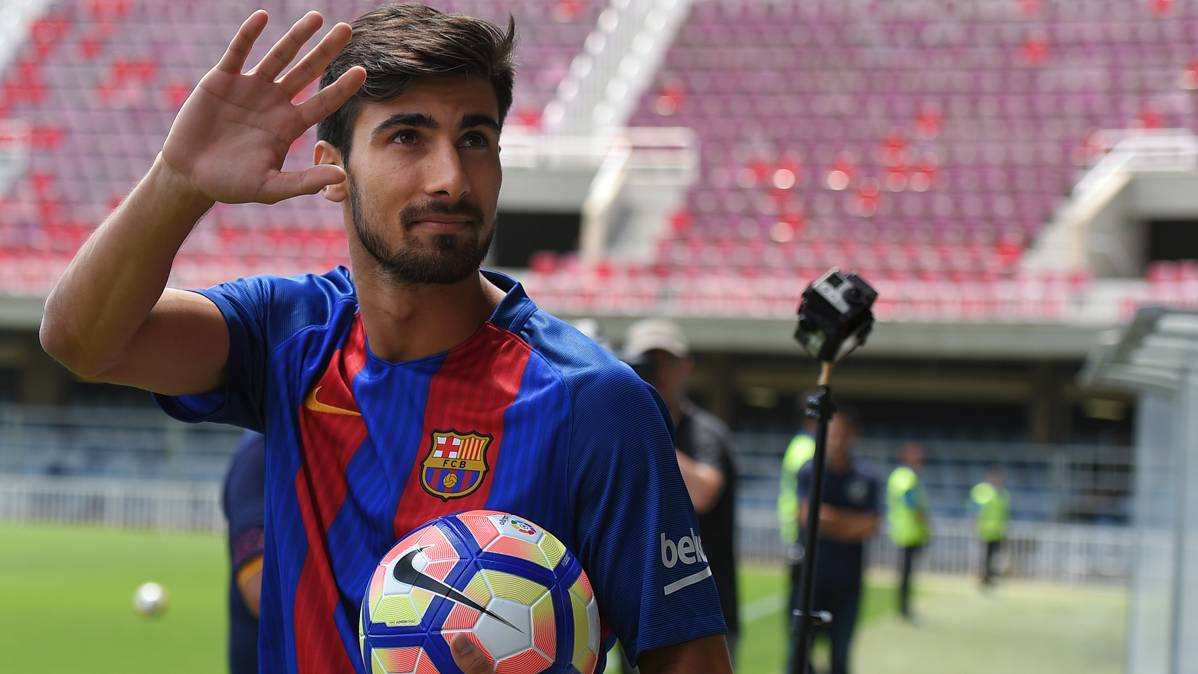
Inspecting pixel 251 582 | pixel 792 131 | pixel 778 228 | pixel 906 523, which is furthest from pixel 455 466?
pixel 792 131

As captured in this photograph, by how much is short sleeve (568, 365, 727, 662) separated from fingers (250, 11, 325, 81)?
676mm

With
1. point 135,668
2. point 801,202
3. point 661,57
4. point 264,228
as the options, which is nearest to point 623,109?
point 661,57

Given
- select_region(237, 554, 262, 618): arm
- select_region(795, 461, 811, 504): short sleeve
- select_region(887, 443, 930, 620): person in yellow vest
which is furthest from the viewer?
select_region(887, 443, 930, 620): person in yellow vest

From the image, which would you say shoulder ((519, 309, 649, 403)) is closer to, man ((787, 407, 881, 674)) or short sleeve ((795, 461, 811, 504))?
man ((787, 407, 881, 674))

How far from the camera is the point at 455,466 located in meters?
2.41

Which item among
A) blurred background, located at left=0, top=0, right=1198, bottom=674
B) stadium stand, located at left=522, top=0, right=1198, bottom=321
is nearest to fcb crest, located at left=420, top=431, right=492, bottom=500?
blurred background, located at left=0, top=0, right=1198, bottom=674

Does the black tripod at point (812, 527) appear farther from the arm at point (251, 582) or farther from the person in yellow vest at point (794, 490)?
the person in yellow vest at point (794, 490)

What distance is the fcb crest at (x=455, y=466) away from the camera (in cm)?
240

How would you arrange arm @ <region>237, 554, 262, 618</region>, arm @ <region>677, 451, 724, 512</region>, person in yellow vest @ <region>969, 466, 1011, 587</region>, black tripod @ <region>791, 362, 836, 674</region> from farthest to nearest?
1. person in yellow vest @ <region>969, 466, 1011, 587</region>
2. arm @ <region>677, 451, 724, 512</region>
3. arm @ <region>237, 554, 262, 618</region>
4. black tripod @ <region>791, 362, 836, 674</region>

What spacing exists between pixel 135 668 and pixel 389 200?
9489 mm

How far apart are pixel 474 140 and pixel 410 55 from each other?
17 centimetres

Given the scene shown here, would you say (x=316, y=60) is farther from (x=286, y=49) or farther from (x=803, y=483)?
(x=803, y=483)

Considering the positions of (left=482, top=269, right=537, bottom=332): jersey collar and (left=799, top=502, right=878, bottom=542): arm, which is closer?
(left=482, top=269, right=537, bottom=332): jersey collar

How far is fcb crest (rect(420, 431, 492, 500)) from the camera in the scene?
7.88 feet
